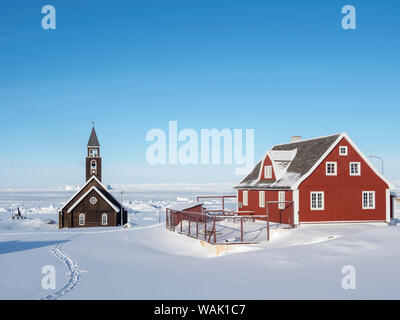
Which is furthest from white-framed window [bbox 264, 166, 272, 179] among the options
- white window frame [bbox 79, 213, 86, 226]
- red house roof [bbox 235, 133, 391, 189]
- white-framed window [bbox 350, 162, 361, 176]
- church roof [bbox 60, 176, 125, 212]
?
white window frame [bbox 79, 213, 86, 226]

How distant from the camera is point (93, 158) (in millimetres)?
57719

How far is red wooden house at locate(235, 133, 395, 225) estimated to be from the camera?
32.7m

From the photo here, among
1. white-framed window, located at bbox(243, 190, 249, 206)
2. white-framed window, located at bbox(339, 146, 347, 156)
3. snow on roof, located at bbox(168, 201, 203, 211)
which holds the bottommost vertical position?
snow on roof, located at bbox(168, 201, 203, 211)

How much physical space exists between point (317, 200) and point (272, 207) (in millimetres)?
3982

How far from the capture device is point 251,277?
49.9ft

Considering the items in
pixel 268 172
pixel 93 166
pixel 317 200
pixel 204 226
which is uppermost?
pixel 93 166

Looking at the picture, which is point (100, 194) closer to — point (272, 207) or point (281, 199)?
point (272, 207)

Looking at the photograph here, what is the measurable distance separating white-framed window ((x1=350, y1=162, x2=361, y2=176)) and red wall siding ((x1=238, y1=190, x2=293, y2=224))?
560 centimetres

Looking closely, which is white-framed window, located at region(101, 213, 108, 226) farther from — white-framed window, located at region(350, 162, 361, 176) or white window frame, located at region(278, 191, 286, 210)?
white-framed window, located at region(350, 162, 361, 176)

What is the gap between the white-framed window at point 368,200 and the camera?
34219 millimetres

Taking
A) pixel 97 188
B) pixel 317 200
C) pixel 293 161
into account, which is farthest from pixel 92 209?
pixel 317 200

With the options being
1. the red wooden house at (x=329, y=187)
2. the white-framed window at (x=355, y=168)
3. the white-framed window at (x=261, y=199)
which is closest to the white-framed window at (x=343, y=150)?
the red wooden house at (x=329, y=187)

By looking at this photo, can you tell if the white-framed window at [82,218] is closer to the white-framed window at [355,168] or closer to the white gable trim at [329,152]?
the white gable trim at [329,152]
